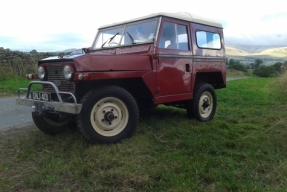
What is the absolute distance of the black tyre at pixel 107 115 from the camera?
136 inches

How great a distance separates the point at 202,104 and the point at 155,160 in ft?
8.74

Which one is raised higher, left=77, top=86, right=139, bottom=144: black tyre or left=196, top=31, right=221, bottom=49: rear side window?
left=196, top=31, right=221, bottom=49: rear side window

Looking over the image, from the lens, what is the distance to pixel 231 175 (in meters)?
2.69

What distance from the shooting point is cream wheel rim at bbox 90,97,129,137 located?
363 centimetres

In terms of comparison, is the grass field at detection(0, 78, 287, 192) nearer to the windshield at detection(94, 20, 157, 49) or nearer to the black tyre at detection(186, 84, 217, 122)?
the black tyre at detection(186, 84, 217, 122)

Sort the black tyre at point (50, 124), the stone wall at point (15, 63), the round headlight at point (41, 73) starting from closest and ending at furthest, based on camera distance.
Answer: the round headlight at point (41, 73) < the black tyre at point (50, 124) < the stone wall at point (15, 63)

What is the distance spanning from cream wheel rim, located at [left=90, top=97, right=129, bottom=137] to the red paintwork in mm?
392

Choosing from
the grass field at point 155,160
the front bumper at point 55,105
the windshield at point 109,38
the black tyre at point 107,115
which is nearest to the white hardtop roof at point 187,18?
the windshield at point 109,38

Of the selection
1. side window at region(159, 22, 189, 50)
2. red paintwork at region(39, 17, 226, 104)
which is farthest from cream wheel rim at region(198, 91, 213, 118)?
side window at region(159, 22, 189, 50)

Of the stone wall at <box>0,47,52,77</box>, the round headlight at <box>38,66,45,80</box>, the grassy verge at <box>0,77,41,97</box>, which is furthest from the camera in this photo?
the stone wall at <box>0,47,52,77</box>

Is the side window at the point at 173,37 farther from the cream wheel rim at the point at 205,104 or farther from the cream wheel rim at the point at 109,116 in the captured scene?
the cream wheel rim at the point at 109,116

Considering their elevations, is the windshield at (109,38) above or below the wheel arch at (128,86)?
above

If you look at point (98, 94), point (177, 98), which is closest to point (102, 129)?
point (98, 94)

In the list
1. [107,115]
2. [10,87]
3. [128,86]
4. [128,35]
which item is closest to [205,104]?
[128,86]
